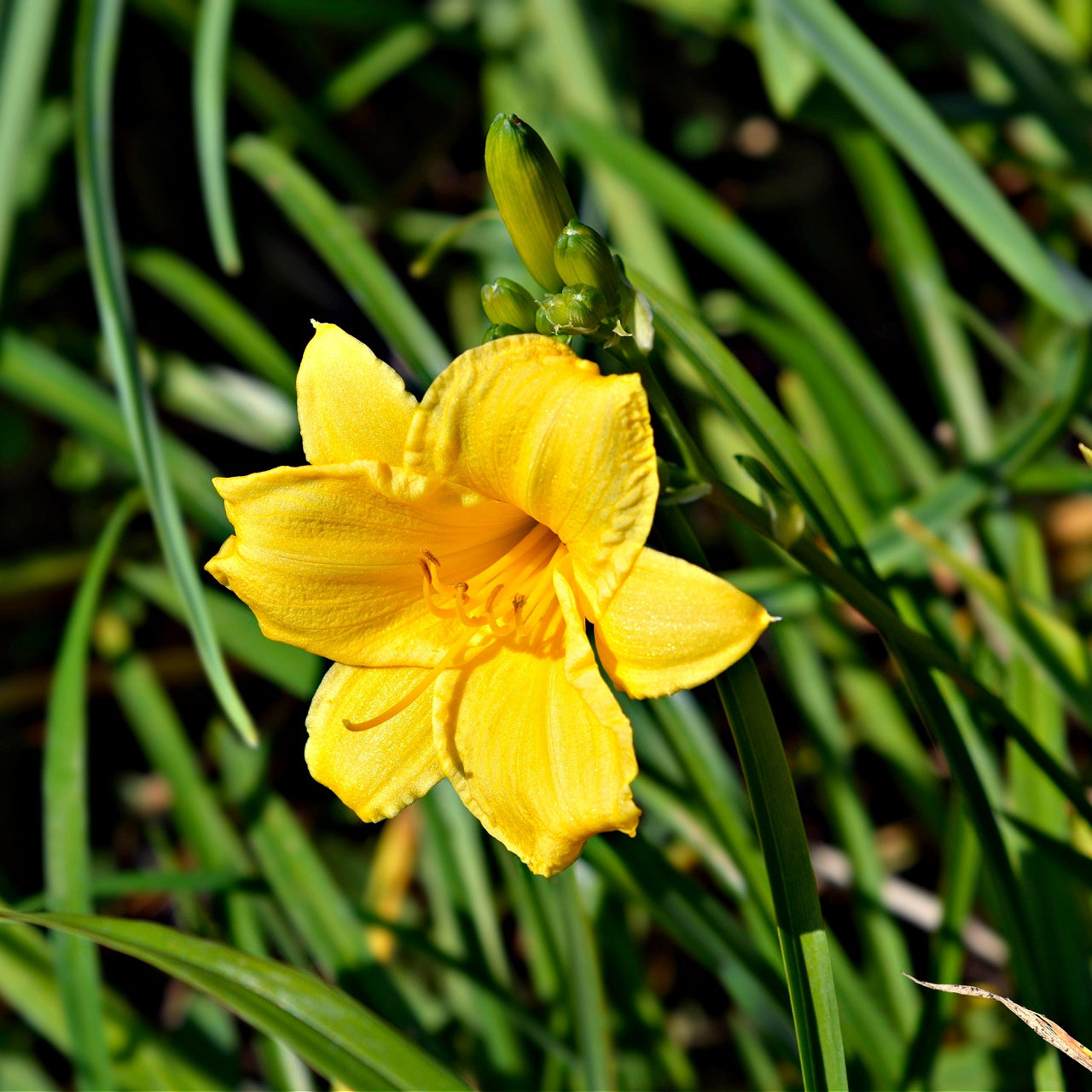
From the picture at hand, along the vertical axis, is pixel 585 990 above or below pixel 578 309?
below

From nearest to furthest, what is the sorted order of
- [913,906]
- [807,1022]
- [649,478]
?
1. [649,478]
2. [807,1022]
3. [913,906]

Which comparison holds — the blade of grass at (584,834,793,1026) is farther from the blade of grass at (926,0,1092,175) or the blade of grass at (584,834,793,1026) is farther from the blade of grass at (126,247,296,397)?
the blade of grass at (926,0,1092,175)

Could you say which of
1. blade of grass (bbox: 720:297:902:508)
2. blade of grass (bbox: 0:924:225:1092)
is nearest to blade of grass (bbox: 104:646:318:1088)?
blade of grass (bbox: 0:924:225:1092)

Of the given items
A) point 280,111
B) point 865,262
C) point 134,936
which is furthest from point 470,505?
point 865,262

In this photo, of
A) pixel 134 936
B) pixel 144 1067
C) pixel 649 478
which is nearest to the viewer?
pixel 649 478

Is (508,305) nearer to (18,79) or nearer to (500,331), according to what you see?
(500,331)

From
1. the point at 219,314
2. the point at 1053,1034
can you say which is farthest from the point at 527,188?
the point at 219,314

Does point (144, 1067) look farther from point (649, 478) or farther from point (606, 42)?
point (606, 42)
